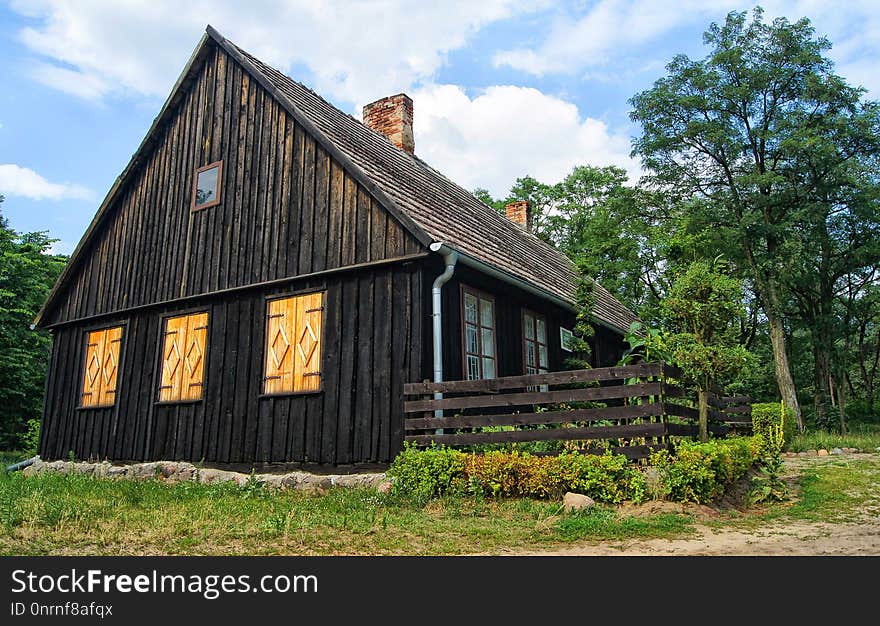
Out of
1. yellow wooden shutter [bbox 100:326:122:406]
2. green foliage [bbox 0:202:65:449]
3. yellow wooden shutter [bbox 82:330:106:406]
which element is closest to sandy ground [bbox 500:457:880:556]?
yellow wooden shutter [bbox 100:326:122:406]

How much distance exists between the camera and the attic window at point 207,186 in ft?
46.0

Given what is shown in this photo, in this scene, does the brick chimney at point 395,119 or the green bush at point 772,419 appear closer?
the brick chimney at point 395,119

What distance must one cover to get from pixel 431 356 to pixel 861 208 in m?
22.8

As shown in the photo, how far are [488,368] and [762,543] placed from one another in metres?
6.20

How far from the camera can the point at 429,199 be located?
44.8ft

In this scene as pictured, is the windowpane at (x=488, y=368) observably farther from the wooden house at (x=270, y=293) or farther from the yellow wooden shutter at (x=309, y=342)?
the yellow wooden shutter at (x=309, y=342)

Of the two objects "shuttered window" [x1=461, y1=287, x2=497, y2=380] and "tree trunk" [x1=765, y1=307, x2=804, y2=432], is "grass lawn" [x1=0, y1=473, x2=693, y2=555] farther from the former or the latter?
"tree trunk" [x1=765, y1=307, x2=804, y2=432]

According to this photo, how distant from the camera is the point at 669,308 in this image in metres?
10.2

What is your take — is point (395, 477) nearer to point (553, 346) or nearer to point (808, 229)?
point (553, 346)

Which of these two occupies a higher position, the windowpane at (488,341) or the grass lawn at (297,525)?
the windowpane at (488,341)

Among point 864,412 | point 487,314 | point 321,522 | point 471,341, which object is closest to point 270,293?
point 471,341

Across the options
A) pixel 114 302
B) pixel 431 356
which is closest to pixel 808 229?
pixel 431 356

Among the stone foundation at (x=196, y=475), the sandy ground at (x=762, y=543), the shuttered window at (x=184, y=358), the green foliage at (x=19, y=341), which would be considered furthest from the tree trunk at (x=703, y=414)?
the green foliage at (x=19, y=341)

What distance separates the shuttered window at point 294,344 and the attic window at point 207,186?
308cm
